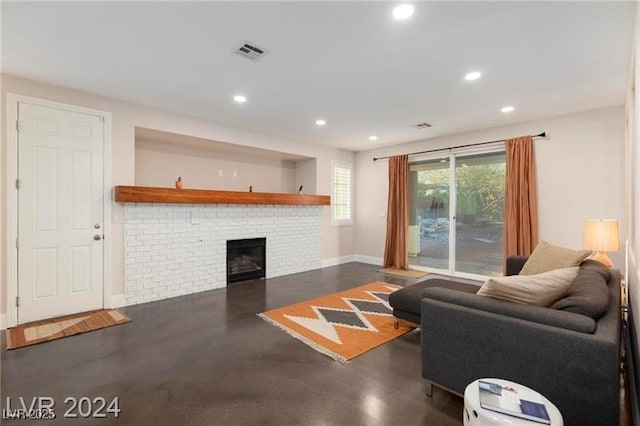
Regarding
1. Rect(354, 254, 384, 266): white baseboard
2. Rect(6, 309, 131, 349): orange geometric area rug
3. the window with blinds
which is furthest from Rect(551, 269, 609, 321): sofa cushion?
the window with blinds

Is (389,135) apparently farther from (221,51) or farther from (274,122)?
(221,51)

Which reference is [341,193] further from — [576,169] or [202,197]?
[576,169]

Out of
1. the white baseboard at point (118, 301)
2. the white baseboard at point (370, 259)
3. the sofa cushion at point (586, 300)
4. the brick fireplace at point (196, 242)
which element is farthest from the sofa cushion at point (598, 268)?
the white baseboard at point (118, 301)

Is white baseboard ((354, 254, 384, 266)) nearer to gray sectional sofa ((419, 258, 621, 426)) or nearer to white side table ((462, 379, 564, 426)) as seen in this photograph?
gray sectional sofa ((419, 258, 621, 426))

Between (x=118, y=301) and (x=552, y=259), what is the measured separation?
16.0 feet

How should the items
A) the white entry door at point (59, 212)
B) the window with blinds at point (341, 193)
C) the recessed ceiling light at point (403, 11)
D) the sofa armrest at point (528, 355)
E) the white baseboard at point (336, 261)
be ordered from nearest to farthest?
1. the sofa armrest at point (528, 355)
2. the recessed ceiling light at point (403, 11)
3. the white entry door at point (59, 212)
4. the white baseboard at point (336, 261)
5. the window with blinds at point (341, 193)

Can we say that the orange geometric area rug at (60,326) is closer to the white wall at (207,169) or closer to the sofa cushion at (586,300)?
the white wall at (207,169)

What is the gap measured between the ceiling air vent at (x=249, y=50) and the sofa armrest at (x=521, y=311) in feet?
7.92

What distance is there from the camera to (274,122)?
492cm

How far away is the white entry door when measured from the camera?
337cm

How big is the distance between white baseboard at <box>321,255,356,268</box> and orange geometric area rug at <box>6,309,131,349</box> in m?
3.93

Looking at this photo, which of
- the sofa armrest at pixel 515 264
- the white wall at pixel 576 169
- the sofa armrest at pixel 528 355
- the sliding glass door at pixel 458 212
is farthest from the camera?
the sliding glass door at pixel 458 212

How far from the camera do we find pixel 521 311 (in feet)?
5.57

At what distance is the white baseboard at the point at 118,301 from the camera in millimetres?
3935
